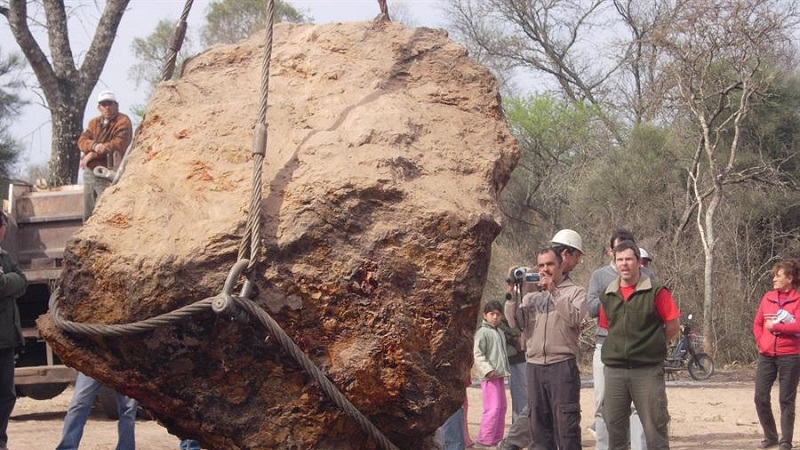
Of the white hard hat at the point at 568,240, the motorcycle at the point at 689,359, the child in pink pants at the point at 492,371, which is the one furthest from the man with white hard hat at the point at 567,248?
the motorcycle at the point at 689,359

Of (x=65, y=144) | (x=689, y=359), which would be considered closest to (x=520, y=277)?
(x=65, y=144)

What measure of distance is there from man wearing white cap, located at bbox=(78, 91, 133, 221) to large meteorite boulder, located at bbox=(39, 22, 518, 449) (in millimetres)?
4852

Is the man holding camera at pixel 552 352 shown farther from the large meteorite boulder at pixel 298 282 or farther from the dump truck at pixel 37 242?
the dump truck at pixel 37 242

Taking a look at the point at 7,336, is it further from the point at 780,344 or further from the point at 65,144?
the point at 65,144

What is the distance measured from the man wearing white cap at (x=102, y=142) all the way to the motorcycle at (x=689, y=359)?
9198 millimetres

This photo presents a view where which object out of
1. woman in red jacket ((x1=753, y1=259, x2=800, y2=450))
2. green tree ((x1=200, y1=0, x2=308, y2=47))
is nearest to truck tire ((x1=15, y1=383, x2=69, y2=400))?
woman in red jacket ((x1=753, y1=259, x2=800, y2=450))

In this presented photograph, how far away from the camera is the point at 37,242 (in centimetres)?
1035

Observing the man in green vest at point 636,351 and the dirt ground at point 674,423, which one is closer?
the man in green vest at point 636,351

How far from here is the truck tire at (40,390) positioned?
9.73 m

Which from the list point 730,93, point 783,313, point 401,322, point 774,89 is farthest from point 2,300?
point 774,89

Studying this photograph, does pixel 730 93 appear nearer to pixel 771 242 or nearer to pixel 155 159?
pixel 771 242

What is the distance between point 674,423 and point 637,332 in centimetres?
505

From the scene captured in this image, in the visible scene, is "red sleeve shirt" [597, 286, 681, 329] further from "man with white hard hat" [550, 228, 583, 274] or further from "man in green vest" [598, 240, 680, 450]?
"man with white hard hat" [550, 228, 583, 274]

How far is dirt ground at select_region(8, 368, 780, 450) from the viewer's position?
896 cm
